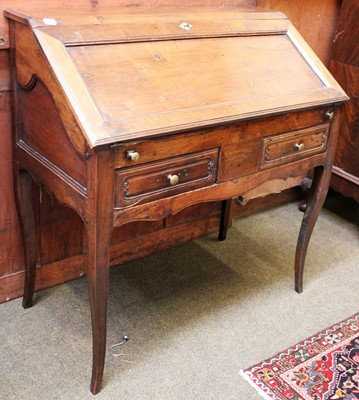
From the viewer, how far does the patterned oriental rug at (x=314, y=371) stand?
2.04 meters

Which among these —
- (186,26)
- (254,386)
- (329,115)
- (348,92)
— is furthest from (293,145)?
(348,92)

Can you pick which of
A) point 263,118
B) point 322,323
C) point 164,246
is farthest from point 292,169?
point 164,246

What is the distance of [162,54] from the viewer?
1.88 m

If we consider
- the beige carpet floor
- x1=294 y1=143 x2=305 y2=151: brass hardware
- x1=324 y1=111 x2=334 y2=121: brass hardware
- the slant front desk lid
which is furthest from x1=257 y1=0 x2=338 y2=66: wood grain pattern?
the beige carpet floor

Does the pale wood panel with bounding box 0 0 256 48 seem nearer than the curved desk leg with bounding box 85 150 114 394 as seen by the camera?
No

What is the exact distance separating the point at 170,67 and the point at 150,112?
0.23m

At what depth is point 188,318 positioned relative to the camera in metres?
2.36

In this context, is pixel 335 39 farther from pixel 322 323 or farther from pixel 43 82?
pixel 43 82

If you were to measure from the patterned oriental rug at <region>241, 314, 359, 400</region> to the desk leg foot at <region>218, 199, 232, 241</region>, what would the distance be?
77 cm

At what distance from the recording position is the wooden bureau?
1.66 meters

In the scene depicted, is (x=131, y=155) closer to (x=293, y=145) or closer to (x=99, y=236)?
(x=99, y=236)

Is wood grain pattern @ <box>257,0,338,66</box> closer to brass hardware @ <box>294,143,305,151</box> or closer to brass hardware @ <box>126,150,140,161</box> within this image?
brass hardware @ <box>294,143,305,151</box>

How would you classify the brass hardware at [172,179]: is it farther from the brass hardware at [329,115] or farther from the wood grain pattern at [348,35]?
the wood grain pattern at [348,35]

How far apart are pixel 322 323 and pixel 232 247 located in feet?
2.13
